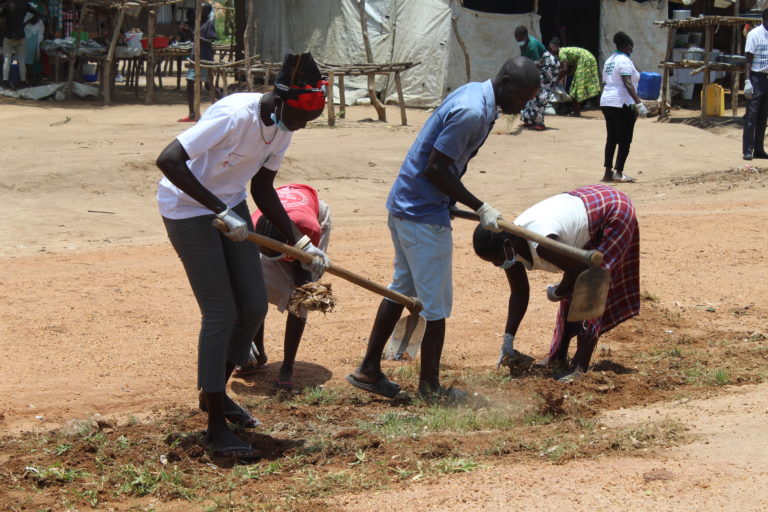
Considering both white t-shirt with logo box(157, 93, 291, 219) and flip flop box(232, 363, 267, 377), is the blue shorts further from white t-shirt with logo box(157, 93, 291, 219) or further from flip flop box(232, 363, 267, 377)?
flip flop box(232, 363, 267, 377)

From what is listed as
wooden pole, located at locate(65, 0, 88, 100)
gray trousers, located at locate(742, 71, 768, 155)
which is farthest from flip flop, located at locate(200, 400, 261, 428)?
wooden pole, located at locate(65, 0, 88, 100)

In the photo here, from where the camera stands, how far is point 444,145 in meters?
4.24

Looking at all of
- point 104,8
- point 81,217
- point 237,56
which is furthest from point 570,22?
point 81,217

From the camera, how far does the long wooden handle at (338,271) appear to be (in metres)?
3.81

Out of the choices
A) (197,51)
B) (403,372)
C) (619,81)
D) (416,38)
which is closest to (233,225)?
(403,372)

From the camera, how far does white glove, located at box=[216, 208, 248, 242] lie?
364 cm

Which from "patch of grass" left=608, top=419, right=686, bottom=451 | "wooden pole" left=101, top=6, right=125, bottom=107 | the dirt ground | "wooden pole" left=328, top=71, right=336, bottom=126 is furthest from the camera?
"wooden pole" left=101, top=6, right=125, bottom=107

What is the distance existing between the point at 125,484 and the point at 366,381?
5.00ft

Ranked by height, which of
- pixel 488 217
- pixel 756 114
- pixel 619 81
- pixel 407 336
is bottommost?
pixel 407 336

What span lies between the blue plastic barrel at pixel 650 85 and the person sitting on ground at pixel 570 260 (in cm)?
1357

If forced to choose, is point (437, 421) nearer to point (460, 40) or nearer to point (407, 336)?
point (407, 336)

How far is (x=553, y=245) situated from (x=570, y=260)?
377 millimetres

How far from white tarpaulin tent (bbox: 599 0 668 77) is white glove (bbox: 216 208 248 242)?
1667cm

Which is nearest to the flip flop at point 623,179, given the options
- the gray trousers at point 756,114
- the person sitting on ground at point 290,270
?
the gray trousers at point 756,114
